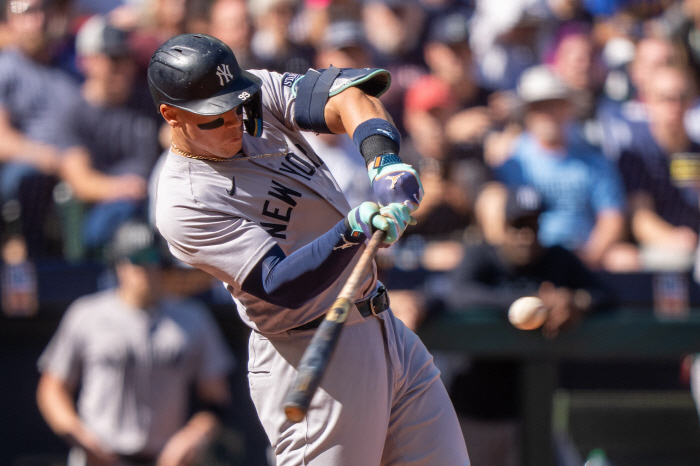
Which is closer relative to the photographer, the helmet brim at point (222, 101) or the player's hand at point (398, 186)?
the player's hand at point (398, 186)

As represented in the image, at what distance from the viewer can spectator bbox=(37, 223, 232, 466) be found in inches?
178

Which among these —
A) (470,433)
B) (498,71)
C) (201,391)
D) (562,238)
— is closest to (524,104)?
(498,71)

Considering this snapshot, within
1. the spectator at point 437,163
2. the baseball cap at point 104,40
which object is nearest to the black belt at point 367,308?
the spectator at point 437,163

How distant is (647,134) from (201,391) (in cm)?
324

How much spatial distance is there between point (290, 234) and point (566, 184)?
299 centimetres

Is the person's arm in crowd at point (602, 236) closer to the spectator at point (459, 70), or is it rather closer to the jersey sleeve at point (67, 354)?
the spectator at point (459, 70)

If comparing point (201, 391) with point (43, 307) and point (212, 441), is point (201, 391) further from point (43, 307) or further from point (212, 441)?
point (43, 307)

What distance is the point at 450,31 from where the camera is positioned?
18.2ft

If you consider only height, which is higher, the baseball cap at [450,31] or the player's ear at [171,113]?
the player's ear at [171,113]

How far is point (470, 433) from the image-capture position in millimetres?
4340

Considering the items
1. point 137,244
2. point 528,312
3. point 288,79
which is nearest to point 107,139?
point 137,244

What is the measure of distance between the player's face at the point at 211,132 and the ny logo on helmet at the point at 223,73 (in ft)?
0.27

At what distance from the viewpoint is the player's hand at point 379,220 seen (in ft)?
6.59

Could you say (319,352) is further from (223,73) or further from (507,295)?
(507,295)
